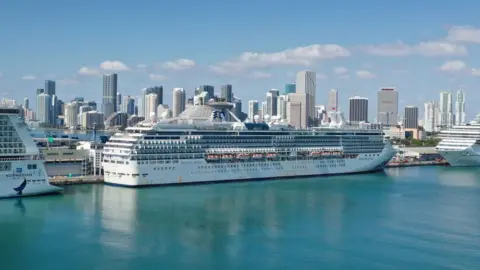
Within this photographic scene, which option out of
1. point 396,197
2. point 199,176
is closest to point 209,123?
point 199,176

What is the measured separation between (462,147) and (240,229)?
2460 centimetres

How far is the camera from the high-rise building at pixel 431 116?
97.9 m

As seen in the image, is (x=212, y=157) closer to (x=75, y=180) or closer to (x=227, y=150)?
(x=227, y=150)

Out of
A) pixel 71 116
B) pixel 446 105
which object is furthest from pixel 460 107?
pixel 71 116

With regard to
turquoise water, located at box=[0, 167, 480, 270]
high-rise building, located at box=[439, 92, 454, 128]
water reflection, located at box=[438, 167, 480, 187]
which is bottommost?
turquoise water, located at box=[0, 167, 480, 270]

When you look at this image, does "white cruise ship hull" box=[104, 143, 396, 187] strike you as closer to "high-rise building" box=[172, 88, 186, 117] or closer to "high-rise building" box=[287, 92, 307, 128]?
"high-rise building" box=[287, 92, 307, 128]

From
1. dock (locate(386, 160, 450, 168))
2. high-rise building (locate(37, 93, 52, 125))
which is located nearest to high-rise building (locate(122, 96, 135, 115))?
high-rise building (locate(37, 93, 52, 125))

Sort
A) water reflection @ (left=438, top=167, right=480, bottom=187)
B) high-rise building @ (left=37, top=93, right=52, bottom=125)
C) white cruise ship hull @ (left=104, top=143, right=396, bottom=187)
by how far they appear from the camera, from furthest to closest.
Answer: high-rise building @ (left=37, top=93, right=52, bottom=125) < water reflection @ (left=438, top=167, right=480, bottom=187) < white cruise ship hull @ (left=104, top=143, right=396, bottom=187)

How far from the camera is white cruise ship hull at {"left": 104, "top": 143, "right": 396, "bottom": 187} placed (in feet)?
72.9

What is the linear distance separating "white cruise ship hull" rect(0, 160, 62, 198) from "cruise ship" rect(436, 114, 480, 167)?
83.0 feet

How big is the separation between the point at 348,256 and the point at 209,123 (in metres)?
13.6

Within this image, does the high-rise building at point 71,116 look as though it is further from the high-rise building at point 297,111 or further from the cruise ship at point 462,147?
the cruise ship at point 462,147

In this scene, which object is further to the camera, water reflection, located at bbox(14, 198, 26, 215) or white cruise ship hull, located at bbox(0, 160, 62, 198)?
white cruise ship hull, located at bbox(0, 160, 62, 198)

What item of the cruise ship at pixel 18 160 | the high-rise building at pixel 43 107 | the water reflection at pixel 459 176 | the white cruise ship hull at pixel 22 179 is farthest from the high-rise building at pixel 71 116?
the white cruise ship hull at pixel 22 179
